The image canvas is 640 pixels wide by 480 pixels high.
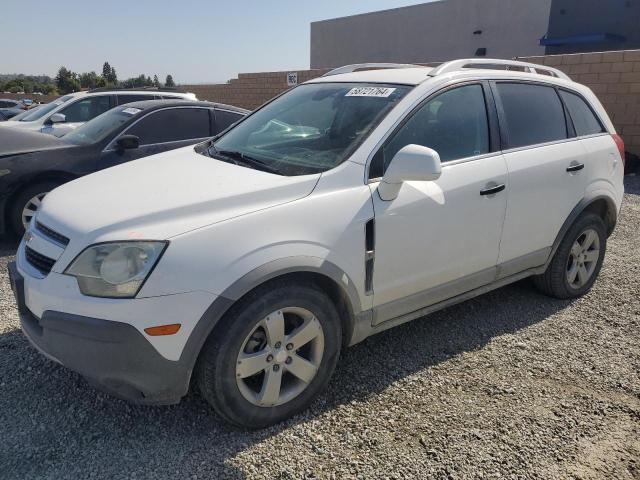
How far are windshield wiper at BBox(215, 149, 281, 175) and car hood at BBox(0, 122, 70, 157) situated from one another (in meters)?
3.13

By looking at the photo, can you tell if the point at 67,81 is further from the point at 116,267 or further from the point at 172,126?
the point at 116,267

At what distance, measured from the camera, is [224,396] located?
2504 millimetres

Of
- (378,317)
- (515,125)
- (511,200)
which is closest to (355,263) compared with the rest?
(378,317)

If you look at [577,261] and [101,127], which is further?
[101,127]

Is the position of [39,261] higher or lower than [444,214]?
lower

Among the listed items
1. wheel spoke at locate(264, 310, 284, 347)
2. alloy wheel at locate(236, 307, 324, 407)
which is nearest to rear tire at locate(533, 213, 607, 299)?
alloy wheel at locate(236, 307, 324, 407)

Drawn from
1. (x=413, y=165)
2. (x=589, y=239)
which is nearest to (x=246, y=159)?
(x=413, y=165)

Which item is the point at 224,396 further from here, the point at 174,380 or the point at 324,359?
the point at 324,359

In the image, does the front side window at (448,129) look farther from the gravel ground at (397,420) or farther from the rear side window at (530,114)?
the gravel ground at (397,420)

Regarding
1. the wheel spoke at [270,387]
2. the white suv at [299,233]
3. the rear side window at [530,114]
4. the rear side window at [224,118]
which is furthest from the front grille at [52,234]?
the rear side window at [224,118]

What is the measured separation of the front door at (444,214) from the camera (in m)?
2.95

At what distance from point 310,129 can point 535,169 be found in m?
1.56

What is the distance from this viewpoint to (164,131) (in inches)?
253

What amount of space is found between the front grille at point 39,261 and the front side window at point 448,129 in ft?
5.45
